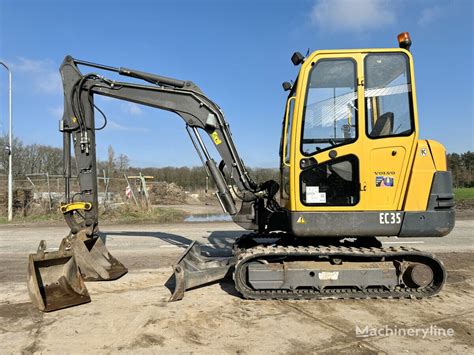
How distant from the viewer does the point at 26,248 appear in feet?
32.0

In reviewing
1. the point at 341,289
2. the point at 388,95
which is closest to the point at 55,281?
the point at 341,289

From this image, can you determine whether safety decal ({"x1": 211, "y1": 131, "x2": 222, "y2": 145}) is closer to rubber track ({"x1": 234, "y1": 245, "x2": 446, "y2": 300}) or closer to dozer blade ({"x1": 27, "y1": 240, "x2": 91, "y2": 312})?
rubber track ({"x1": 234, "y1": 245, "x2": 446, "y2": 300})

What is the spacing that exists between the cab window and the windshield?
23 centimetres

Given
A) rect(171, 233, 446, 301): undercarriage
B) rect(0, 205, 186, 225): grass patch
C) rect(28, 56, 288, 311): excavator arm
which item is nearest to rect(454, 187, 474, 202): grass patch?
rect(0, 205, 186, 225): grass patch

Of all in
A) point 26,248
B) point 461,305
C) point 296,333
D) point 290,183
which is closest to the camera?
point 296,333

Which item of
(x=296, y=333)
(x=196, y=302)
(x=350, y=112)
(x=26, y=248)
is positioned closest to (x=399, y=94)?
(x=350, y=112)

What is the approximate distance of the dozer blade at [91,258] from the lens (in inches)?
241

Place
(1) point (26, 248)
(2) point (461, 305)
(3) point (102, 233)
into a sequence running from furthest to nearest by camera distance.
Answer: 1. (3) point (102, 233)
2. (1) point (26, 248)
3. (2) point (461, 305)

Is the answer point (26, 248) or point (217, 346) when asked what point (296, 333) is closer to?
point (217, 346)

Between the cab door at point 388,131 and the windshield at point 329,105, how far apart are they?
227 millimetres

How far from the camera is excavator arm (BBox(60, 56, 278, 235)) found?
632 cm

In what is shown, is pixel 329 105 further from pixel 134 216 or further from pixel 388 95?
pixel 134 216

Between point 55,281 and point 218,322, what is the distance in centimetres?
Answer: 259

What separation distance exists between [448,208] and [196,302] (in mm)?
3688
